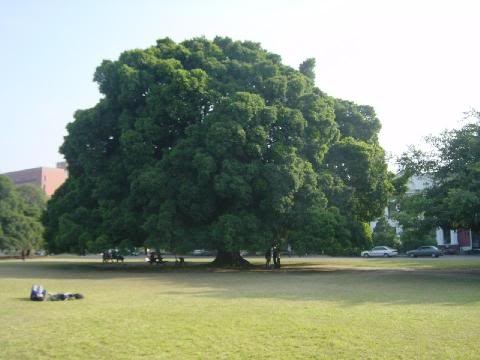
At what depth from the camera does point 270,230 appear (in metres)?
26.6

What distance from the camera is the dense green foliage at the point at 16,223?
176 ft

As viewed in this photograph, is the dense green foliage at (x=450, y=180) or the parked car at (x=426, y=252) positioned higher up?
the dense green foliage at (x=450, y=180)

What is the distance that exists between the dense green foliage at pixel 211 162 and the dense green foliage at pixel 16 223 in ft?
78.2

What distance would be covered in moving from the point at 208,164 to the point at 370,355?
18141mm

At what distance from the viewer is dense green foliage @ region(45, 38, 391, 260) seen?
2564cm

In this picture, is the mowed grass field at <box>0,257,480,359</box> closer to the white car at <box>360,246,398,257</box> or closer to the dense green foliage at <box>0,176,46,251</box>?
the white car at <box>360,246,398,257</box>

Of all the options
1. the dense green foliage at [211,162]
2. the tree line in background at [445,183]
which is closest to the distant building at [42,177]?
the dense green foliage at [211,162]

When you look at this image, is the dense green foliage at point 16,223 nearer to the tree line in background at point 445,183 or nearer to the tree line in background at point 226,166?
the tree line in background at point 226,166

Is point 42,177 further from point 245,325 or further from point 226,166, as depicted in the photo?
point 245,325

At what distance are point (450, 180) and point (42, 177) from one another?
348 ft

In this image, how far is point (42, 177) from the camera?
375ft

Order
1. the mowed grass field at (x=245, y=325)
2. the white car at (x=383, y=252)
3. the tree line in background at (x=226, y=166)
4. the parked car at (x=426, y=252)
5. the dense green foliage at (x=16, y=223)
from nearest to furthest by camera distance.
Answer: the mowed grass field at (x=245, y=325), the tree line in background at (x=226, y=166), the parked car at (x=426, y=252), the white car at (x=383, y=252), the dense green foliage at (x=16, y=223)

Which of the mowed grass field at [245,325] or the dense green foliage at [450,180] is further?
the dense green foliage at [450,180]

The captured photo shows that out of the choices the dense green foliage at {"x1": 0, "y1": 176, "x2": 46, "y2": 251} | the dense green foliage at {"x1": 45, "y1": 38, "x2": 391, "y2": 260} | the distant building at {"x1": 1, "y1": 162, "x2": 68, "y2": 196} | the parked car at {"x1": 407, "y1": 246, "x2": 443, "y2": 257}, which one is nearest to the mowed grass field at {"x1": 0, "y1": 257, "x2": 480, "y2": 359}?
the dense green foliage at {"x1": 45, "y1": 38, "x2": 391, "y2": 260}
